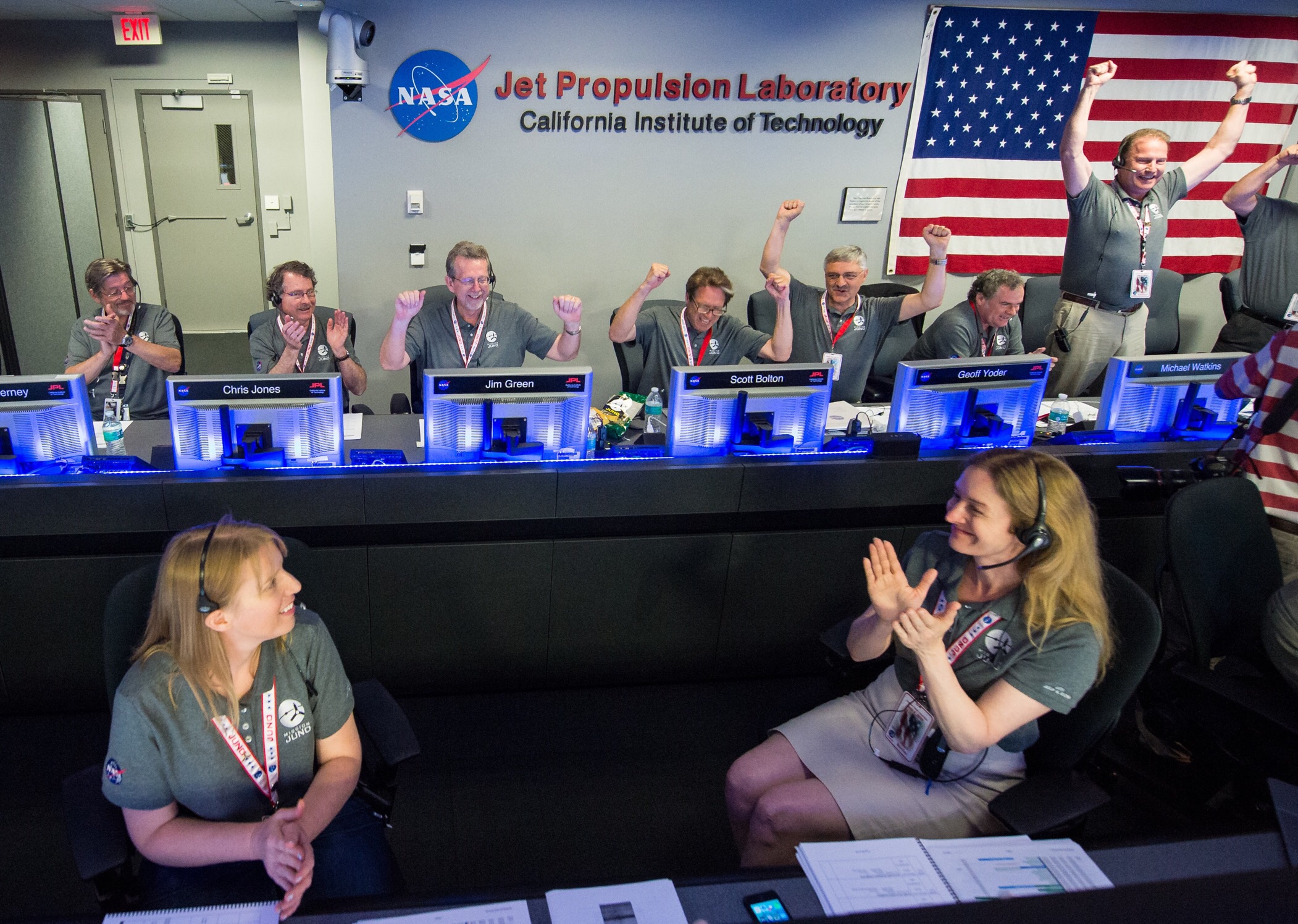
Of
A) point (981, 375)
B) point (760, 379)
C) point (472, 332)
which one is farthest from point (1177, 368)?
point (472, 332)

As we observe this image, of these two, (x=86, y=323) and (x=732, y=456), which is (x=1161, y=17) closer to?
(x=732, y=456)

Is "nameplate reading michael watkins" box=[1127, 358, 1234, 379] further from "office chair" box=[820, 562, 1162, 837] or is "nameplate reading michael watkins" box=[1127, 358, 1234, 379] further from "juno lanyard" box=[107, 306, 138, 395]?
"juno lanyard" box=[107, 306, 138, 395]

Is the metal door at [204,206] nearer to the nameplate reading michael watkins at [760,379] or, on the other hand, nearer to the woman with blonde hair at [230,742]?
the nameplate reading michael watkins at [760,379]

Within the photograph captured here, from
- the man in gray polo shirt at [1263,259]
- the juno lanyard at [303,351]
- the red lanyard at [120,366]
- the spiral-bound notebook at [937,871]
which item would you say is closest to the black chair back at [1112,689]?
the spiral-bound notebook at [937,871]

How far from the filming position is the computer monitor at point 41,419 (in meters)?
2.51

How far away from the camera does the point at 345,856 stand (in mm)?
1694

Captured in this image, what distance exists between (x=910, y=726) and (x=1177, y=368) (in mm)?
2231

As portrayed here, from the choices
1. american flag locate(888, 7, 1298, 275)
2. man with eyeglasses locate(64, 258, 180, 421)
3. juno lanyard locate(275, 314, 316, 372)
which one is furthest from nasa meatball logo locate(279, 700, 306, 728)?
american flag locate(888, 7, 1298, 275)

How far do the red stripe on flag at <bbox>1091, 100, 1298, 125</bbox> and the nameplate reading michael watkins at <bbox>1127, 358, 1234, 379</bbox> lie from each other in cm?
288

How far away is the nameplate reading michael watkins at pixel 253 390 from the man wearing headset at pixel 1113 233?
346cm

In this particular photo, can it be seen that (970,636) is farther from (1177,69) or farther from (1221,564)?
(1177,69)

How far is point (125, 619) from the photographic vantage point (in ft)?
5.65

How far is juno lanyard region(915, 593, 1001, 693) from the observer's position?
1.82m

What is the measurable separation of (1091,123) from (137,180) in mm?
7080
